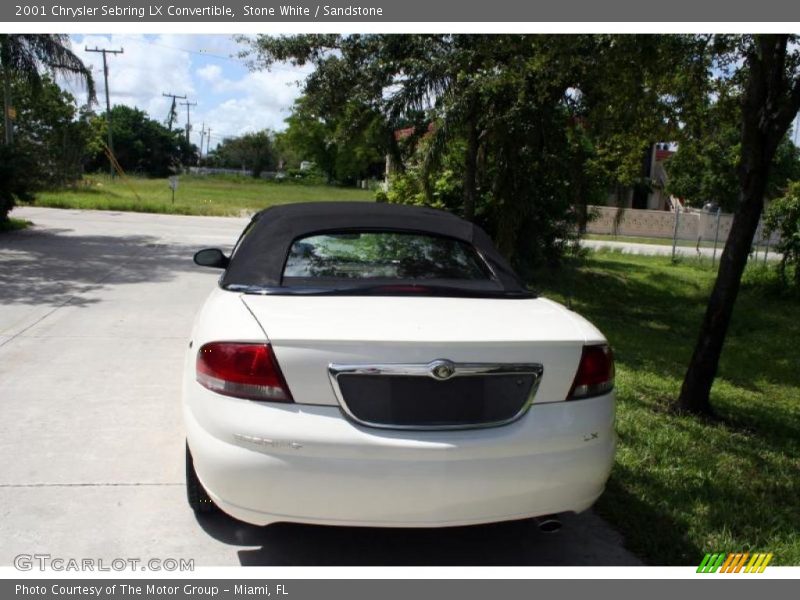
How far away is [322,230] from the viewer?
412 centimetres

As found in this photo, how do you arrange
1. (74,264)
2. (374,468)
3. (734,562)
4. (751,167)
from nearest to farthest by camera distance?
(374,468) < (734,562) < (751,167) < (74,264)

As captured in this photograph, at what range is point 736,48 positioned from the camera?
22.0 ft

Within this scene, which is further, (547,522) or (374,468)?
(547,522)

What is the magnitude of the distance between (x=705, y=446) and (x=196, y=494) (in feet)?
11.0

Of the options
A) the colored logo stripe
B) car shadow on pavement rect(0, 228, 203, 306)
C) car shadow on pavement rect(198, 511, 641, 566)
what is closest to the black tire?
car shadow on pavement rect(198, 511, 641, 566)

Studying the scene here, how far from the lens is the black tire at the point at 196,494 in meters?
3.56

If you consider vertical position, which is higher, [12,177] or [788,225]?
[788,225]

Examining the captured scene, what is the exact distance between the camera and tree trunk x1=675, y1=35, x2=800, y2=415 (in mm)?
5508

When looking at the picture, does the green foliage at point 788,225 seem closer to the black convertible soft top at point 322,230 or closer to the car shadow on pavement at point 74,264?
the car shadow on pavement at point 74,264

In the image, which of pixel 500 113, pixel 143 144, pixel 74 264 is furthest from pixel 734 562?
pixel 143 144

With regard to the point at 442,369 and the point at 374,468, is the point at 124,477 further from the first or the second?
the point at 442,369

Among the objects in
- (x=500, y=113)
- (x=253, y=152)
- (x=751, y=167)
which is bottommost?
(x=253, y=152)

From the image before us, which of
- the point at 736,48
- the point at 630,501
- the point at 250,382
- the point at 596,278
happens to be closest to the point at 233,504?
the point at 250,382

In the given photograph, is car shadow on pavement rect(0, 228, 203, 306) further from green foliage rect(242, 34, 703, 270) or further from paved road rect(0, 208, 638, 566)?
green foliage rect(242, 34, 703, 270)
